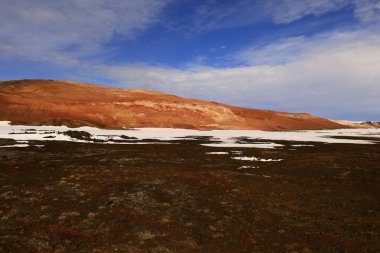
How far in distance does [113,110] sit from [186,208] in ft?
224

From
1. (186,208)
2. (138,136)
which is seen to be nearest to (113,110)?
(138,136)


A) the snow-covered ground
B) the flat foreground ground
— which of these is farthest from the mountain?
Result: the flat foreground ground

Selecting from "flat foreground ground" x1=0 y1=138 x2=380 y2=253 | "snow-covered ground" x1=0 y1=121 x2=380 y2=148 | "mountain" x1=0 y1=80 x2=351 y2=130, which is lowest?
"flat foreground ground" x1=0 y1=138 x2=380 y2=253

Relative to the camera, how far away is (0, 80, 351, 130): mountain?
68812mm

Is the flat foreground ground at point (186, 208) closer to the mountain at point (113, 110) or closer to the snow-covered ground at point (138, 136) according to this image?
the snow-covered ground at point (138, 136)

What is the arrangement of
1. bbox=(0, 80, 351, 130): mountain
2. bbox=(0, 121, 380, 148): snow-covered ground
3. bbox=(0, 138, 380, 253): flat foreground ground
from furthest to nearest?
bbox=(0, 80, 351, 130): mountain, bbox=(0, 121, 380, 148): snow-covered ground, bbox=(0, 138, 380, 253): flat foreground ground

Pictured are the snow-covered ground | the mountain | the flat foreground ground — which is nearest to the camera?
the flat foreground ground

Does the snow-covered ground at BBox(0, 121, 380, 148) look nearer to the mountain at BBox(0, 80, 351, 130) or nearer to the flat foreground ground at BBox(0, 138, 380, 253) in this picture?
the mountain at BBox(0, 80, 351, 130)

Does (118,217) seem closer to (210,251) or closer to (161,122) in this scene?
(210,251)

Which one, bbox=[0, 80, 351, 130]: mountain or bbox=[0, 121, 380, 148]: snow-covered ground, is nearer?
bbox=[0, 121, 380, 148]: snow-covered ground

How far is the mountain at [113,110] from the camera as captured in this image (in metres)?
68.8

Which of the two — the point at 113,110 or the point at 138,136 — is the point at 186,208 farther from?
the point at 113,110

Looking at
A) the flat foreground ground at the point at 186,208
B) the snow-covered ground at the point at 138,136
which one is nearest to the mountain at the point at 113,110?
the snow-covered ground at the point at 138,136

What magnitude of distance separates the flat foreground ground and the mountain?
4708 centimetres
